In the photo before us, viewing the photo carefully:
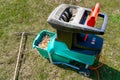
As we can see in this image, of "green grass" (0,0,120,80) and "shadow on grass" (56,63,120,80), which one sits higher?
"green grass" (0,0,120,80)

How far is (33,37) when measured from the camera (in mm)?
4531

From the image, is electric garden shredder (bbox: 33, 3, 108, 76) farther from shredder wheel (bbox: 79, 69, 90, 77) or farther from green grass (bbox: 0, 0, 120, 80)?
green grass (bbox: 0, 0, 120, 80)

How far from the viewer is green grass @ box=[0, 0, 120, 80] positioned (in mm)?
3943

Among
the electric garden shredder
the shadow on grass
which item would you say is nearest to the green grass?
the shadow on grass

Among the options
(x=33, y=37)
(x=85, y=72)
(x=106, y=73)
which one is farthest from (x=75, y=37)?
(x=33, y=37)

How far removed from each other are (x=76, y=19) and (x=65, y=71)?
998 mm

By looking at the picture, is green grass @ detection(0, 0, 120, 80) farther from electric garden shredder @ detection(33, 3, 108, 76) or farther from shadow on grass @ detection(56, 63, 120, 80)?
electric garden shredder @ detection(33, 3, 108, 76)

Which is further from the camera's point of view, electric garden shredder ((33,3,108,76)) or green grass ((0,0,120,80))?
green grass ((0,0,120,80))

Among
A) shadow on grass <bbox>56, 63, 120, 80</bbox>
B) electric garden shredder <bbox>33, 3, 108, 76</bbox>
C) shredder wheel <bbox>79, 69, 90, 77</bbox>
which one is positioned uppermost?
electric garden shredder <bbox>33, 3, 108, 76</bbox>

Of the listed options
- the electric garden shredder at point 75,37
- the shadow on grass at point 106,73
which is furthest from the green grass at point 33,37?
the electric garden shredder at point 75,37

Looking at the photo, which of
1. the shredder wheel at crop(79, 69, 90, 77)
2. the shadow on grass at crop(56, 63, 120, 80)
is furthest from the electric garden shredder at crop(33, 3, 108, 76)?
the shadow on grass at crop(56, 63, 120, 80)

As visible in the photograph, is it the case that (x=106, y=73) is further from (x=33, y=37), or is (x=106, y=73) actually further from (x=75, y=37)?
(x=33, y=37)

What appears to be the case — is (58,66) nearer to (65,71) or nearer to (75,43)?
(65,71)

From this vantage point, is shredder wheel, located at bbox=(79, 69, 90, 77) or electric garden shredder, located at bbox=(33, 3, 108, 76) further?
shredder wheel, located at bbox=(79, 69, 90, 77)
